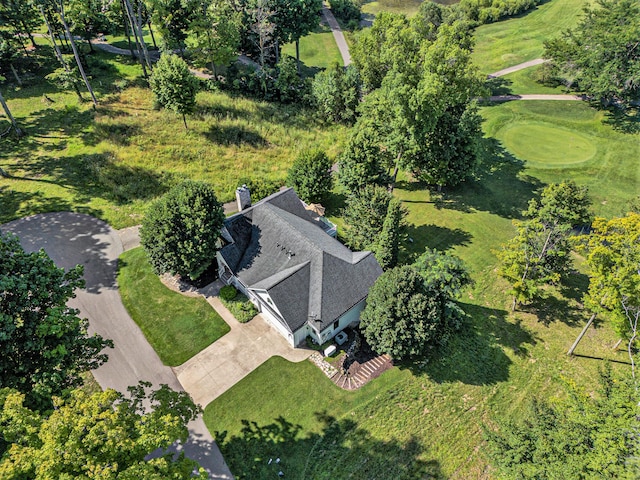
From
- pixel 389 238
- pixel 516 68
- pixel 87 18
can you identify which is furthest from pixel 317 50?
pixel 389 238

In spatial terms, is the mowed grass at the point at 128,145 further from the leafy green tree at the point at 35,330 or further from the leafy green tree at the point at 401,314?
the leafy green tree at the point at 401,314

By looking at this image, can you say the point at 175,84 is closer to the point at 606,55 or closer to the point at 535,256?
the point at 535,256

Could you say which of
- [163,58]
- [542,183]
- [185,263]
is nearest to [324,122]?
[163,58]

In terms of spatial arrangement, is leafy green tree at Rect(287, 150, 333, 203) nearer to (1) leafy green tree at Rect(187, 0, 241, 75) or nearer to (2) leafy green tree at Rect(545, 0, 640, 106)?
(1) leafy green tree at Rect(187, 0, 241, 75)

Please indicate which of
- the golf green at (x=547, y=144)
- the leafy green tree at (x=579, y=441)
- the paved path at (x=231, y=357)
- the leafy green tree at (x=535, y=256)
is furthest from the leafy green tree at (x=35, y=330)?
the golf green at (x=547, y=144)

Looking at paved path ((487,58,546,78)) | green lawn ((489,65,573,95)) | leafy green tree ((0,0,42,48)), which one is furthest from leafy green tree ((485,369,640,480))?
paved path ((487,58,546,78))

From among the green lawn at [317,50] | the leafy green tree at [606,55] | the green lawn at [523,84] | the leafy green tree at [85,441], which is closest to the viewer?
the leafy green tree at [85,441]
